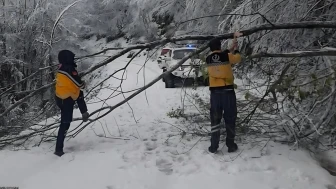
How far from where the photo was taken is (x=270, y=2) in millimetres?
6176

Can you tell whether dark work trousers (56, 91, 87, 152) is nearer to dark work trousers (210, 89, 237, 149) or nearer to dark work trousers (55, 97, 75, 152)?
dark work trousers (55, 97, 75, 152)

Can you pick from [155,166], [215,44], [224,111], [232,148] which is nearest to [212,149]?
[232,148]

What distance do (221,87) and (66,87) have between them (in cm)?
238

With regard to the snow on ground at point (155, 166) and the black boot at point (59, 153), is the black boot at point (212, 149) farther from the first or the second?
the black boot at point (59, 153)

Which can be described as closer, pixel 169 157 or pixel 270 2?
pixel 169 157

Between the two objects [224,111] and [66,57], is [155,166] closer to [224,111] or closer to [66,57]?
→ [224,111]

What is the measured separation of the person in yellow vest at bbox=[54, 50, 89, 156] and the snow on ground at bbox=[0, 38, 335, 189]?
1.18 feet

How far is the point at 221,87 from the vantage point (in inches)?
214

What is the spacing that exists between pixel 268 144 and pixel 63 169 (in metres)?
3.17

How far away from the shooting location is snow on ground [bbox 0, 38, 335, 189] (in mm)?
4641

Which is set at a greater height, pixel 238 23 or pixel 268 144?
pixel 238 23

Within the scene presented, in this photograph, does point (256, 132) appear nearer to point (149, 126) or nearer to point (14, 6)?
point (149, 126)

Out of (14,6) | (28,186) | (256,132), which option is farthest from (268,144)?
(14,6)

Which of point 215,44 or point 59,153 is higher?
point 215,44
